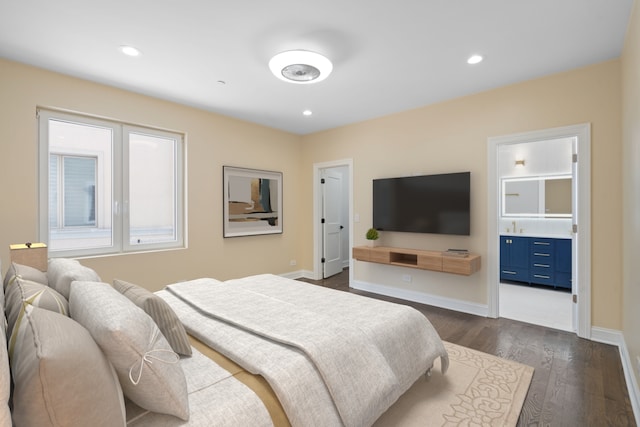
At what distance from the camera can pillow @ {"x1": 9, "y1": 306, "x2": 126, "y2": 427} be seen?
0.72m

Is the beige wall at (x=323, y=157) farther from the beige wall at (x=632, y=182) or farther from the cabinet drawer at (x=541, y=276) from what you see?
the cabinet drawer at (x=541, y=276)

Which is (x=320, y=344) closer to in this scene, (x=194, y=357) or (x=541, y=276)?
(x=194, y=357)

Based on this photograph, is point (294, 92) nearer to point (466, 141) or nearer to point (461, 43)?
point (461, 43)

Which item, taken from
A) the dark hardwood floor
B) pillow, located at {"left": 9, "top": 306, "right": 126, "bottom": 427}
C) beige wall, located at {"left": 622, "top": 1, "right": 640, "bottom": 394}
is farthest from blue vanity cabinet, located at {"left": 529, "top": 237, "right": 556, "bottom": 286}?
pillow, located at {"left": 9, "top": 306, "right": 126, "bottom": 427}

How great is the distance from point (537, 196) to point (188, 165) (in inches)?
224

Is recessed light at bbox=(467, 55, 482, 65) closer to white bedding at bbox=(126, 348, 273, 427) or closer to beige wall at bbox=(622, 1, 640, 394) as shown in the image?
beige wall at bbox=(622, 1, 640, 394)

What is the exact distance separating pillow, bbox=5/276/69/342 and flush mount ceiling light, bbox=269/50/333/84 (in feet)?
7.45

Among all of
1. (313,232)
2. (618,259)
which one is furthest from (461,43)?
(313,232)

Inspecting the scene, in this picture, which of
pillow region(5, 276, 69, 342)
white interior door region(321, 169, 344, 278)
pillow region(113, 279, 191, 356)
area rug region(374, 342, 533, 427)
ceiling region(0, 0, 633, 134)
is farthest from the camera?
white interior door region(321, 169, 344, 278)

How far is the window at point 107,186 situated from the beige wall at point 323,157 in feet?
0.48

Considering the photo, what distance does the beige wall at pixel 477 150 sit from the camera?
277 centimetres

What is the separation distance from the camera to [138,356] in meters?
0.98

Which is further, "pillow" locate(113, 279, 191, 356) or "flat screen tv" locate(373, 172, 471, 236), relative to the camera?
"flat screen tv" locate(373, 172, 471, 236)

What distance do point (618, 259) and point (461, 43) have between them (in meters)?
2.43
